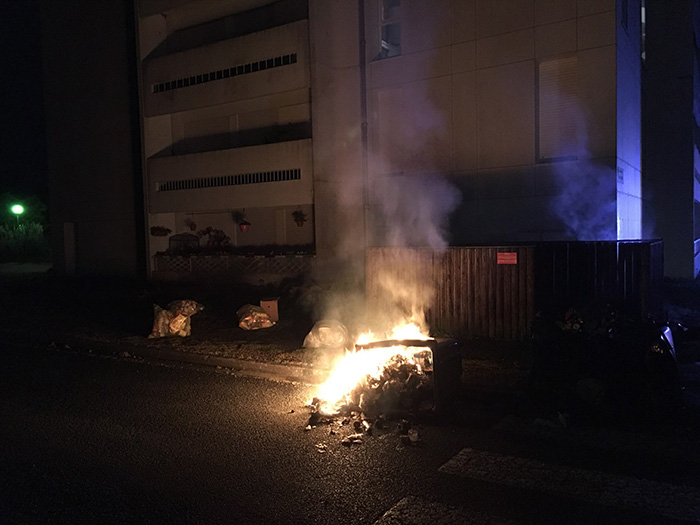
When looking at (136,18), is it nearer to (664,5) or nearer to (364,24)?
(364,24)

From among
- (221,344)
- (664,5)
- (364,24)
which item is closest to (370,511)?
(221,344)

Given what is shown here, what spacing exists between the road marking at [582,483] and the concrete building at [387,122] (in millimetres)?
8660

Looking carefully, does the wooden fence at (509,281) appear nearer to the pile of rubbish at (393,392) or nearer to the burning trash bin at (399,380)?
the burning trash bin at (399,380)

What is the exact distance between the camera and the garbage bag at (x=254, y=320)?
1151 cm

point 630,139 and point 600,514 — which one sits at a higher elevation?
point 630,139

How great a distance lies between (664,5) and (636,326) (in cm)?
1473

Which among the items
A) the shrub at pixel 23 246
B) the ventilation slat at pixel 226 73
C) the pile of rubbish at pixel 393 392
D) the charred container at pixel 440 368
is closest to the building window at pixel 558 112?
the ventilation slat at pixel 226 73

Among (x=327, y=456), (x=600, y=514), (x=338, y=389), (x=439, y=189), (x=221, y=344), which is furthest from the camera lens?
(x=439, y=189)

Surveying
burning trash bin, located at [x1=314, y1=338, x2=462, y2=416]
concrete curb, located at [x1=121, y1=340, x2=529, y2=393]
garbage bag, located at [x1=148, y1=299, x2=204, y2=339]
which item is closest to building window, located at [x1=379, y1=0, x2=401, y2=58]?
garbage bag, located at [x1=148, y1=299, x2=204, y2=339]

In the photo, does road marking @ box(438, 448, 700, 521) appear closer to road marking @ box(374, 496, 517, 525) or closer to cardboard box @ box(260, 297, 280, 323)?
road marking @ box(374, 496, 517, 525)

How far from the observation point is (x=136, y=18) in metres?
19.8

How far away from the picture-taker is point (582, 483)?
427 cm

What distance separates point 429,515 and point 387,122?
12273mm

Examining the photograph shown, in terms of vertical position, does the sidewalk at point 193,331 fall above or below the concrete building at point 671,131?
below
